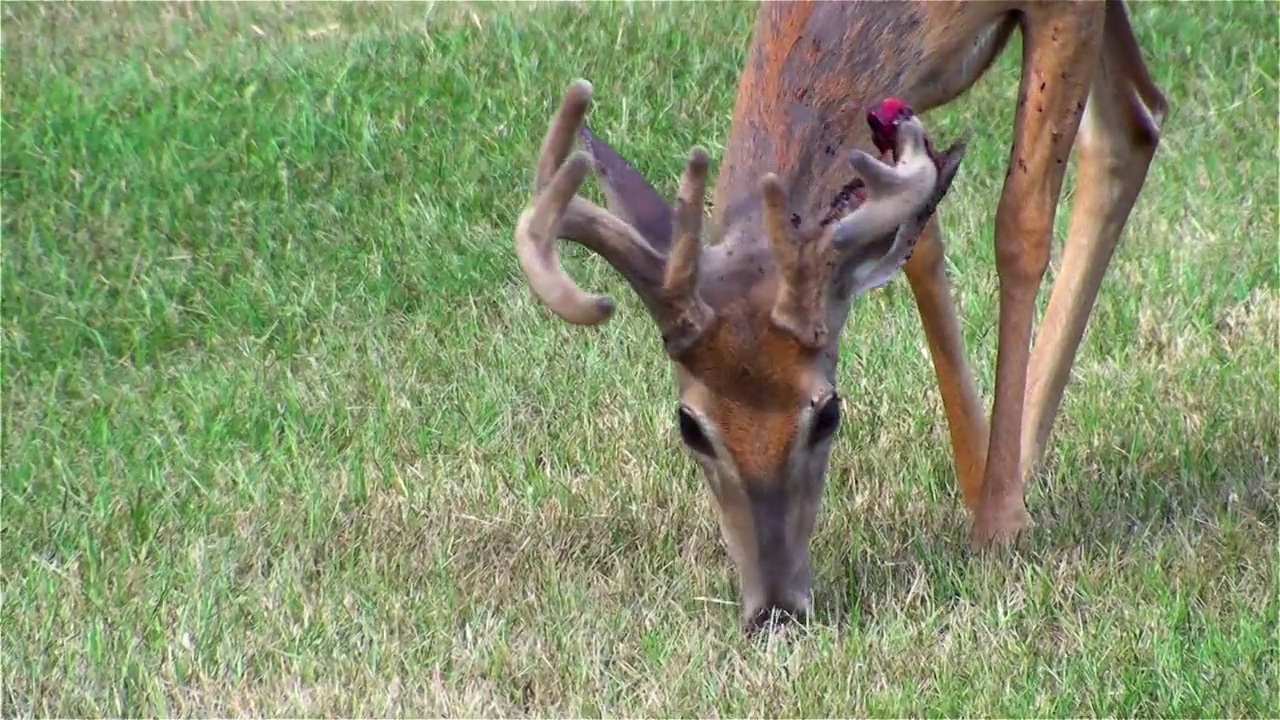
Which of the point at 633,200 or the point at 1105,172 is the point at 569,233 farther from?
the point at 1105,172

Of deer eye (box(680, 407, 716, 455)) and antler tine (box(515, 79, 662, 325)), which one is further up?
antler tine (box(515, 79, 662, 325))

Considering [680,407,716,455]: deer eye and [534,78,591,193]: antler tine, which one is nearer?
[534,78,591,193]: antler tine

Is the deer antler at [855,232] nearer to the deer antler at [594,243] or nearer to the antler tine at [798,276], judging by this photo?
the antler tine at [798,276]

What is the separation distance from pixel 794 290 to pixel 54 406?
3.82m

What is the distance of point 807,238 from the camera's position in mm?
4758

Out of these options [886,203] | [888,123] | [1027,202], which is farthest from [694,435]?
[1027,202]

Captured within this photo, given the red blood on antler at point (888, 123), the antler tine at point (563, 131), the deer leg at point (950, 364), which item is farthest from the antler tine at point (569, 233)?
the deer leg at point (950, 364)

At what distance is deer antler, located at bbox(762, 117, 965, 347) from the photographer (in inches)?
184

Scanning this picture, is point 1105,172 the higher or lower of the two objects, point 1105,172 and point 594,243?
the lower

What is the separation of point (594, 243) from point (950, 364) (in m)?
1.72

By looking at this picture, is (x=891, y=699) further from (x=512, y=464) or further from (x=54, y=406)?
(x=54, y=406)

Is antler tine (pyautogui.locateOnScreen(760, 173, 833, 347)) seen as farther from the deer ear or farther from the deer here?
the deer ear

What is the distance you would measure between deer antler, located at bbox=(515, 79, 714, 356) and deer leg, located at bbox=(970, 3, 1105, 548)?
124 cm

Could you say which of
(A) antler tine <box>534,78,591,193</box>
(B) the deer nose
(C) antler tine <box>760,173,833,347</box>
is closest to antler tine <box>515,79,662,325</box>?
(A) antler tine <box>534,78,591,193</box>
